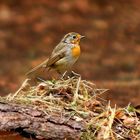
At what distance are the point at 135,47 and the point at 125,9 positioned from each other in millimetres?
3341

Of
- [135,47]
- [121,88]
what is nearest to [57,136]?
[121,88]

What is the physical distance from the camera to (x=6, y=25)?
55.2 ft

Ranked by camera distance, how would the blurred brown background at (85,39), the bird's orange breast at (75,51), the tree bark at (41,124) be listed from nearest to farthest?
the tree bark at (41,124) → the bird's orange breast at (75,51) → the blurred brown background at (85,39)

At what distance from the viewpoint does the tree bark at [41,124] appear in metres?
6.14

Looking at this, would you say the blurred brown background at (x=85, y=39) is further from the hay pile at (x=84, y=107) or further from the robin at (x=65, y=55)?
the hay pile at (x=84, y=107)

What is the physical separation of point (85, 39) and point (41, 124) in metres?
9.78

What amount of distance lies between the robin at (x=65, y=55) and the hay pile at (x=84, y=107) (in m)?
0.70

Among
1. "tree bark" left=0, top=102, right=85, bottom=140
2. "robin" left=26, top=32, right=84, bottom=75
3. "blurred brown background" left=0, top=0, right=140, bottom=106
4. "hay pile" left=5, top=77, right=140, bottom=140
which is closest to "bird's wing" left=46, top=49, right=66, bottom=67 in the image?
Result: "robin" left=26, top=32, right=84, bottom=75

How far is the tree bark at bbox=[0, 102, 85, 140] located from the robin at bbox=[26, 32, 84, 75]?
1465 millimetres

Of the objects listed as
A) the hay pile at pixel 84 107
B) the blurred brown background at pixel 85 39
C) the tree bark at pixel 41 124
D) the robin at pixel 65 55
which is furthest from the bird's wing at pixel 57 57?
the blurred brown background at pixel 85 39

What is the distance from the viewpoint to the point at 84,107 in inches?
256

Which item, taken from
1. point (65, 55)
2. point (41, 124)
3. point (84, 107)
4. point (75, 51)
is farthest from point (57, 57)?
point (41, 124)

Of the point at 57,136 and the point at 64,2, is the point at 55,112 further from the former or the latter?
the point at 64,2

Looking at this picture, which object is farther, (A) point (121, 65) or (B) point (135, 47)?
(B) point (135, 47)
